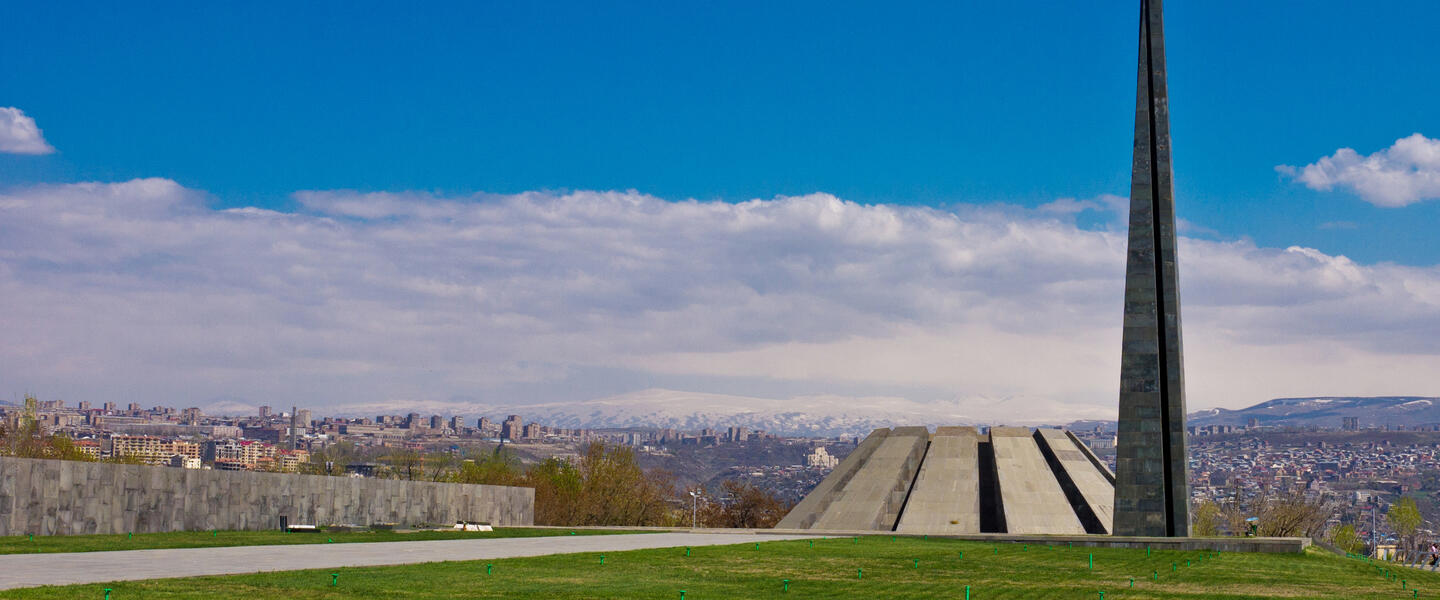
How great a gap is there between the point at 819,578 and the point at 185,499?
17162mm

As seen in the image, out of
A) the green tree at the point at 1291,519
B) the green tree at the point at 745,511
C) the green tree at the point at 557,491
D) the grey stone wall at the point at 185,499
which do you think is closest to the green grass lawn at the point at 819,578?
the grey stone wall at the point at 185,499

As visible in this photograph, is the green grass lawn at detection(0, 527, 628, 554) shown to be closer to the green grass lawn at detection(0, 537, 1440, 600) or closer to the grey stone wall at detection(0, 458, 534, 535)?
the grey stone wall at detection(0, 458, 534, 535)

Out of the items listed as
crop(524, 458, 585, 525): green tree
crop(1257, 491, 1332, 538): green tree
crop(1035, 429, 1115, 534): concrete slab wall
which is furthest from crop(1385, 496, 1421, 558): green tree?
crop(524, 458, 585, 525): green tree

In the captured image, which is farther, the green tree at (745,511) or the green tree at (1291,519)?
the green tree at (745,511)

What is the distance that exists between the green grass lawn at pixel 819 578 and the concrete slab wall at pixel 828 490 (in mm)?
14773

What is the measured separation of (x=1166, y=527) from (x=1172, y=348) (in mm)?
4690

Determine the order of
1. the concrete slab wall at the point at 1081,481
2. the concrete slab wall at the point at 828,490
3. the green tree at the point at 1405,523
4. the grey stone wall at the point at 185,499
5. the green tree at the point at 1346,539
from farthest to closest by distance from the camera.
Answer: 1. the green tree at the point at 1405,523
2. the green tree at the point at 1346,539
3. the concrete slab wall at the point at 828,490
4. the concrete slab wall at the point at 1081,481
5. the grey stone wall at the point at 185,499

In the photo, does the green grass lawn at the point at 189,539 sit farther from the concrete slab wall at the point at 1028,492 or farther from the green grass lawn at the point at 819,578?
the concrete slab wall at the point at 1028,492

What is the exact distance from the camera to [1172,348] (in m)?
31.8

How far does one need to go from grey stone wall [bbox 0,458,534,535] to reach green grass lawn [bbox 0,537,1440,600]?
1115 centimetres

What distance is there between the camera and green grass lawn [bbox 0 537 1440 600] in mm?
13945

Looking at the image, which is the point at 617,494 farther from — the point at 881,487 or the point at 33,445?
the point at 33,445

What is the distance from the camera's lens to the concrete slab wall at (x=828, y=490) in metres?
41.0

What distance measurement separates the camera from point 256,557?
18.5m
